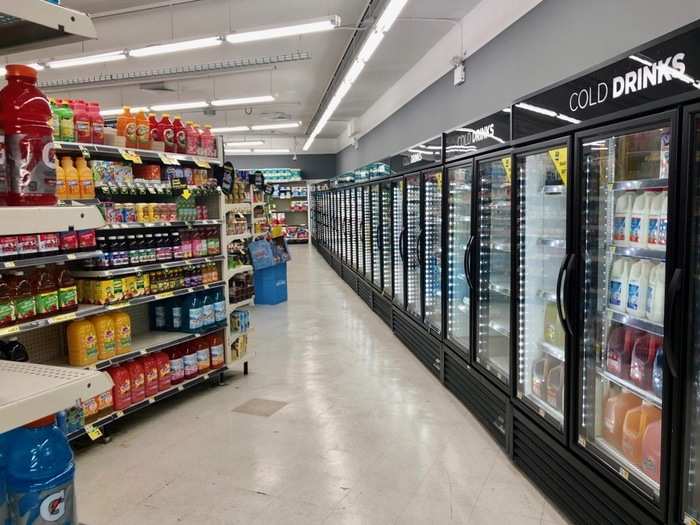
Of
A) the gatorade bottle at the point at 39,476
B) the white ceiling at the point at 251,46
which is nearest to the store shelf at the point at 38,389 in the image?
the gatorade bottle at the point at 39,476

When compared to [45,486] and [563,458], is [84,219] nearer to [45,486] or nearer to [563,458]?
[45,486]

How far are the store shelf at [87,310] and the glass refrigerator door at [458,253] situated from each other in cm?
216

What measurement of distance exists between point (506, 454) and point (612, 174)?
6.57 ft

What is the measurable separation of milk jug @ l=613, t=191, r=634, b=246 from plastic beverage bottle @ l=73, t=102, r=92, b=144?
3467 millimetres

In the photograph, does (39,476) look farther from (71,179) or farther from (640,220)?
(71,179)

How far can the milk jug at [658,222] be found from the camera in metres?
2.50

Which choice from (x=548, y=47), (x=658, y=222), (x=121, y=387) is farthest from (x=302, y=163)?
(x=658, y=222)

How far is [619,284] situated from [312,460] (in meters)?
2.24

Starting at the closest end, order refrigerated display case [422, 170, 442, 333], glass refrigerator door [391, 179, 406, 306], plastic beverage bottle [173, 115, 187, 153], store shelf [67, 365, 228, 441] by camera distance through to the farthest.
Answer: store shelf [67, 365, 228, 441] → plastic beverage bottle [173, 115, 187, 153] → refrigerated display case [422, 170, 442, 333] → glass refrigerator door [391, 179, 406, 306]

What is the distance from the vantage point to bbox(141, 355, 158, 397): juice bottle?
14.8ft

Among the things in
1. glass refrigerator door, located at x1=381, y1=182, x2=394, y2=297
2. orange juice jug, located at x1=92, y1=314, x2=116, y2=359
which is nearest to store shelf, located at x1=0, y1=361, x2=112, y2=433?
orange juice jug, located at x1=92, y1=314, x2=116, y2=359

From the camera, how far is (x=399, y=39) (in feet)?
25.8

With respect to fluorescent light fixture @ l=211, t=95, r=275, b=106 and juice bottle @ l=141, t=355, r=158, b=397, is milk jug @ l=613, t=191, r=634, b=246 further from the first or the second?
fluorescent light fixture @ l=211, t=95, r=275, b=106

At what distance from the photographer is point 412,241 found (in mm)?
6785
